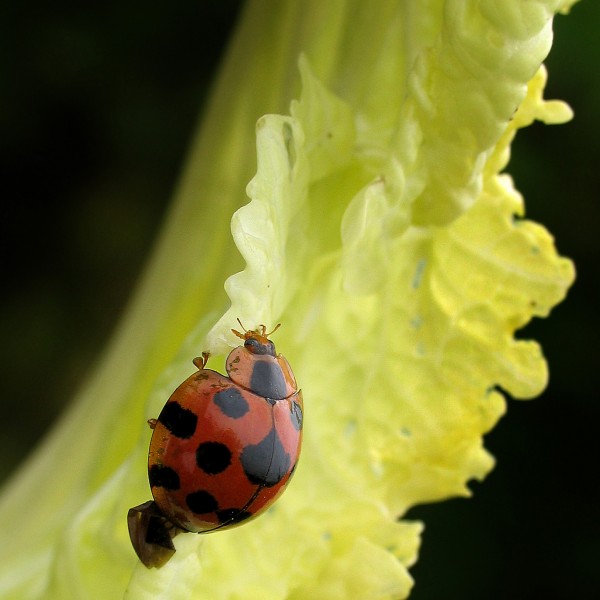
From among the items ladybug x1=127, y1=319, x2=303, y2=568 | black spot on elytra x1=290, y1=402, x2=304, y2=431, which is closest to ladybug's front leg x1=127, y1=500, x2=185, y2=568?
ladybug x1=127, y1=319, x2=303, y2=568

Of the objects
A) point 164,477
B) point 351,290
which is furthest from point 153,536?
point 351,290

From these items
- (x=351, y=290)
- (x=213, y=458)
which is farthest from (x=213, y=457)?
(x=351, y=290)

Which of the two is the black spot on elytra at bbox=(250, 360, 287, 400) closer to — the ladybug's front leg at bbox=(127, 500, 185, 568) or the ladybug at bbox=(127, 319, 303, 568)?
the ladybug at bbox=(127, 319, 303, 568)

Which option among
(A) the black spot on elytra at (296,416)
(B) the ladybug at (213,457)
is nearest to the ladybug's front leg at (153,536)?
(B) the ladybug at (213,457)

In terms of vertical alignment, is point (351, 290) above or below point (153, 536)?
above

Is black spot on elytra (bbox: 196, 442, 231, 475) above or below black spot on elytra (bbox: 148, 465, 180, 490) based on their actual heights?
above

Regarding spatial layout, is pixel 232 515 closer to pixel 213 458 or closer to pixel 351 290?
pixel 213 458
